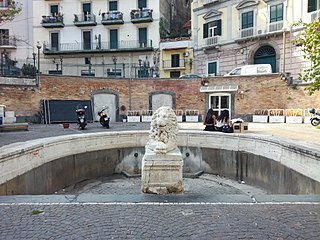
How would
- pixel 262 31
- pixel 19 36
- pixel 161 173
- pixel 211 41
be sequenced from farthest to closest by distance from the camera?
pixel 19 36, pixel 211 41, pixel 262 31, pixel 161 173

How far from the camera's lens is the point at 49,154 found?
697 cm

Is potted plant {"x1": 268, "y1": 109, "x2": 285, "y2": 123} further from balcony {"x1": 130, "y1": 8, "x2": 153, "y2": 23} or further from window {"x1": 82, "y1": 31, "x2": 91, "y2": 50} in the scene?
window {"x1": 82, "y1": 31, "x2": 91, "y2": 50}

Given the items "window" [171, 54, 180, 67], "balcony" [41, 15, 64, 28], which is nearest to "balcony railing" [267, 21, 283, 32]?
"window" [171, 54, 180, 67]

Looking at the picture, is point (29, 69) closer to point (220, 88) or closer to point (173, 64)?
point (173, 64)

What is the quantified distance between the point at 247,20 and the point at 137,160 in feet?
73.7

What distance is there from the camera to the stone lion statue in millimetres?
5922

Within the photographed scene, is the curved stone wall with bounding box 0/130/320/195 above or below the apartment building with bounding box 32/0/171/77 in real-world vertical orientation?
below

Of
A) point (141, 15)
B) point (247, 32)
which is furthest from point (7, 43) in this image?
point (247, 32)

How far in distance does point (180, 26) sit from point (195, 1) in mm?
9197

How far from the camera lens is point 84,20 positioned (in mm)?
32844

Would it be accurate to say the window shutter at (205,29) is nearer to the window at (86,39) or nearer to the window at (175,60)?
the window at (175,60)

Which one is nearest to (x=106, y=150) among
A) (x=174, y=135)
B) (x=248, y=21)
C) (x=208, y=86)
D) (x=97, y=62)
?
(x=174, y=135)

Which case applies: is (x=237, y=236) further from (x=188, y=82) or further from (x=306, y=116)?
(x=188, y=82)

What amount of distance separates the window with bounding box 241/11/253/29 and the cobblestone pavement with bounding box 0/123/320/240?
83.0ft
